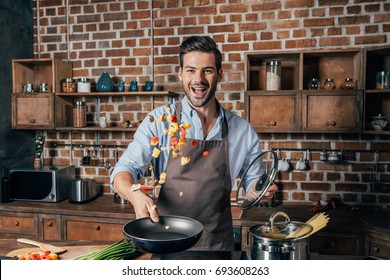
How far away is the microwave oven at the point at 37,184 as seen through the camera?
114 inches

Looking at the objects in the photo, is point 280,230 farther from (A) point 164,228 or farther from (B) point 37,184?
(B) point 37,184

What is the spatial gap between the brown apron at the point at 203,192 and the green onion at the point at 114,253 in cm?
38

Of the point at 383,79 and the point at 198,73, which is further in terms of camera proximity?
the point at 383,79

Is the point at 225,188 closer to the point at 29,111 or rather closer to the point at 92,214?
the point at 92,214

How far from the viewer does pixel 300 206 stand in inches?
112

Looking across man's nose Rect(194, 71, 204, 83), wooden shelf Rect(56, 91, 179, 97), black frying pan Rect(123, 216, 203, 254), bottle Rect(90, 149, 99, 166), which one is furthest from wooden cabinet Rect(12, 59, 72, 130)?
black frying pan Rect(123, 216, 203, 254)

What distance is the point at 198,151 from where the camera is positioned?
1.86 metres

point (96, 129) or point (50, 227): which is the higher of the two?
point (96, 129)

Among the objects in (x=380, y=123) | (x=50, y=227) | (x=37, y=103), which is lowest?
(x=50, y=227)

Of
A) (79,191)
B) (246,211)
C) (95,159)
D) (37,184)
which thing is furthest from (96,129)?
(246,211)

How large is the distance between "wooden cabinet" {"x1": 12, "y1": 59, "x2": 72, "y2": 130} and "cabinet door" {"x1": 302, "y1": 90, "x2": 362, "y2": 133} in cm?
182

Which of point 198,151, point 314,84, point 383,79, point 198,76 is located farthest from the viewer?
point 314,84

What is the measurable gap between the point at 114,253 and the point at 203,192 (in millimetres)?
549
